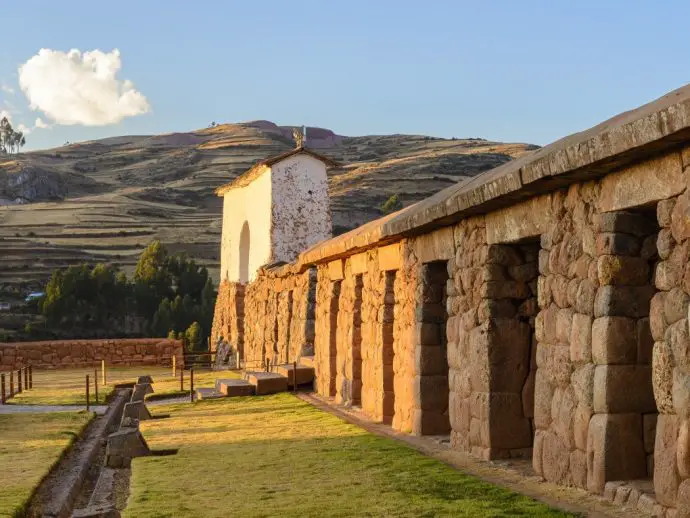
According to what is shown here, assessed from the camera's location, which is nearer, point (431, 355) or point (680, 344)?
point (680, 344)

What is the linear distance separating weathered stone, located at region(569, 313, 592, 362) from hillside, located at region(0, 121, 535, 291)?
51.2m

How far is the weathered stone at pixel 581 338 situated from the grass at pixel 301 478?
1173 millimetres

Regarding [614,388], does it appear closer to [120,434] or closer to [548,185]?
[548,185]

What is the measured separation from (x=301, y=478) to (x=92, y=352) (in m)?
27.9

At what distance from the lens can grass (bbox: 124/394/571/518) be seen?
8.08 metres

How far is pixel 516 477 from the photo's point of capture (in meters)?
9.16

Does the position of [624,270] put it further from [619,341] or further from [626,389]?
[626,389]

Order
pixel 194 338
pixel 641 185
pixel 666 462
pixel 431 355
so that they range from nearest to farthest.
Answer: pixel 666 462 → pixel 641 185 → pixel 431 355 → pixel 194 338

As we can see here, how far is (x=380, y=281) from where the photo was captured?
1500 cm

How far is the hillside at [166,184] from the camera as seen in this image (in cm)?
6794

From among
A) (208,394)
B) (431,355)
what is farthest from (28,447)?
(208,394)

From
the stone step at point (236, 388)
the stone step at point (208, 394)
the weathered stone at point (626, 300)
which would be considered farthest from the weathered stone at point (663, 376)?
the stone step at point (208, 394)

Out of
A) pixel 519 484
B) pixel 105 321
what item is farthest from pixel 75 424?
pixel 105 321

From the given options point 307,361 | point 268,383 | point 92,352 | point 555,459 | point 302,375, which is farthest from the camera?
point 92,352
